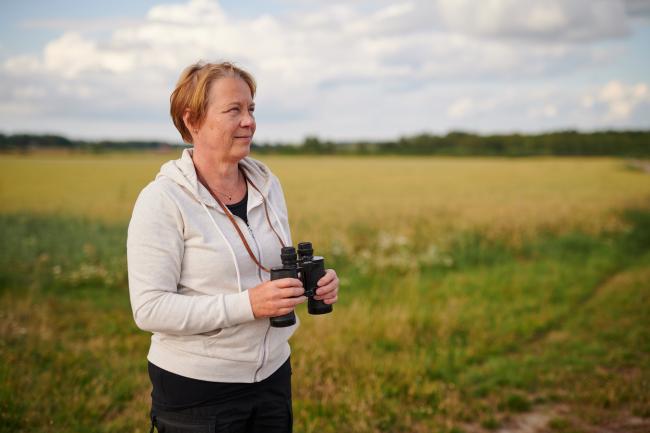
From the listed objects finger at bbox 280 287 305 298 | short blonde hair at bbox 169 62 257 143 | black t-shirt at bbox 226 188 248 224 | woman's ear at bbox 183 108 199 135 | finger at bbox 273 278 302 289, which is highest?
short blonde hair at bbox 169 62 257 143

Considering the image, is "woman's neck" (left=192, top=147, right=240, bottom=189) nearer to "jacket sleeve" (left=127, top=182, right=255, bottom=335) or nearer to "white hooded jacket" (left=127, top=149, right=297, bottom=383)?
"white hooded jacket" (left=127, top=149, right=297, bottom=383)

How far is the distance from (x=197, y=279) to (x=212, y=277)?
55mm

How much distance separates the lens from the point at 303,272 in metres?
2.13

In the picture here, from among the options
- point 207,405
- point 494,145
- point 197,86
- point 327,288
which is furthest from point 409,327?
point 494,145

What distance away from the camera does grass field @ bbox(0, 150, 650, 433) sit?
13.5 ft

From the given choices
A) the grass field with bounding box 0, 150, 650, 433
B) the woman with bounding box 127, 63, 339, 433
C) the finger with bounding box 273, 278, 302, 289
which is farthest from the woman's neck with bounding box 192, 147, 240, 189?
the grass field with bounding box 0, 150, 650, 433

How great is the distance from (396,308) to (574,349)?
1920 millimetres

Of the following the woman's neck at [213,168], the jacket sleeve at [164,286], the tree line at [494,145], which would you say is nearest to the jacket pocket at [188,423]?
the jacket sleeve at [164,286]

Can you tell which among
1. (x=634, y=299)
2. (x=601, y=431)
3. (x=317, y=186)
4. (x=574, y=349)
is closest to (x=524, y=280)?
(x=634, y=299)

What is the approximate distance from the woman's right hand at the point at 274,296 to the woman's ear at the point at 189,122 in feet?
2.28

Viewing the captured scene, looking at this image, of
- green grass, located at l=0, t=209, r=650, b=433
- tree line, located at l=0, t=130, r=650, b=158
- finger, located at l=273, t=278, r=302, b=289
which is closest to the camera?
finger, located at l=273, t=278, r=302, b=289

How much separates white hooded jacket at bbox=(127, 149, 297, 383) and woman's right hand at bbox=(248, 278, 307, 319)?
3cm

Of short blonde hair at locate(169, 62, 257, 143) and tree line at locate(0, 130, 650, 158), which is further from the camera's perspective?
tree line at locate(0, 130, 650, 158)

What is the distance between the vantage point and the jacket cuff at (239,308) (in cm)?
194
